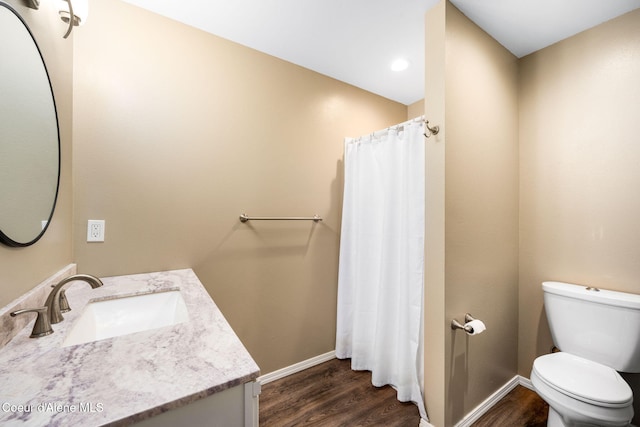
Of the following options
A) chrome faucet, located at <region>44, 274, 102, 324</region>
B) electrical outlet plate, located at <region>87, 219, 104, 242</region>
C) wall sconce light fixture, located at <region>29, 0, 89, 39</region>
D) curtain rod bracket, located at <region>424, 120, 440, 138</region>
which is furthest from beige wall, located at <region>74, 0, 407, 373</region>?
curtain rod bracket, located at <region>424, 120, 440, 138</region>

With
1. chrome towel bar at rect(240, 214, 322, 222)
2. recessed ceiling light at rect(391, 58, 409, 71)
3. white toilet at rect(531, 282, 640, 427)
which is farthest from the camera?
recessed ceiling light at rect(391, 58, 409, 71)

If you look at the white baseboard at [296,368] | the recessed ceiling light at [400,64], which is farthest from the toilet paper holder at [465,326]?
the recessed ceiling light at [400,64]

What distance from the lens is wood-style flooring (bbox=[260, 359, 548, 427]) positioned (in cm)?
153

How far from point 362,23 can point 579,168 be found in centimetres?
167

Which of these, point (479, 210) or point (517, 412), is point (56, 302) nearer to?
point (479, 210)

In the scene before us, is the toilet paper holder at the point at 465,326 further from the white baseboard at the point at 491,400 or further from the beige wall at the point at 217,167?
the beige wall at the point at 217,167

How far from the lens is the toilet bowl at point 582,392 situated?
1125 millimetres

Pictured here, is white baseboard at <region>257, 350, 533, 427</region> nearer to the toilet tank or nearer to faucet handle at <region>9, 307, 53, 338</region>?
the toilet tank

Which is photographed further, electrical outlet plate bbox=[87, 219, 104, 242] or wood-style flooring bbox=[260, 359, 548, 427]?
wood-style flooring bbox=[260, 359, 548, 427]

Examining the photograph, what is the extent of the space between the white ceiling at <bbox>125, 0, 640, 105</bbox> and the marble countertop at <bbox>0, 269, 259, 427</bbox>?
1.69 meters

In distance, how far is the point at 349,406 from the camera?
1.65 m

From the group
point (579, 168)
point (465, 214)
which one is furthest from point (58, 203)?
point (579, 168)

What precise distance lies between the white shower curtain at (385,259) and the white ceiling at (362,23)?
59 cm

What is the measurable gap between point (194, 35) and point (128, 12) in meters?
0.34
